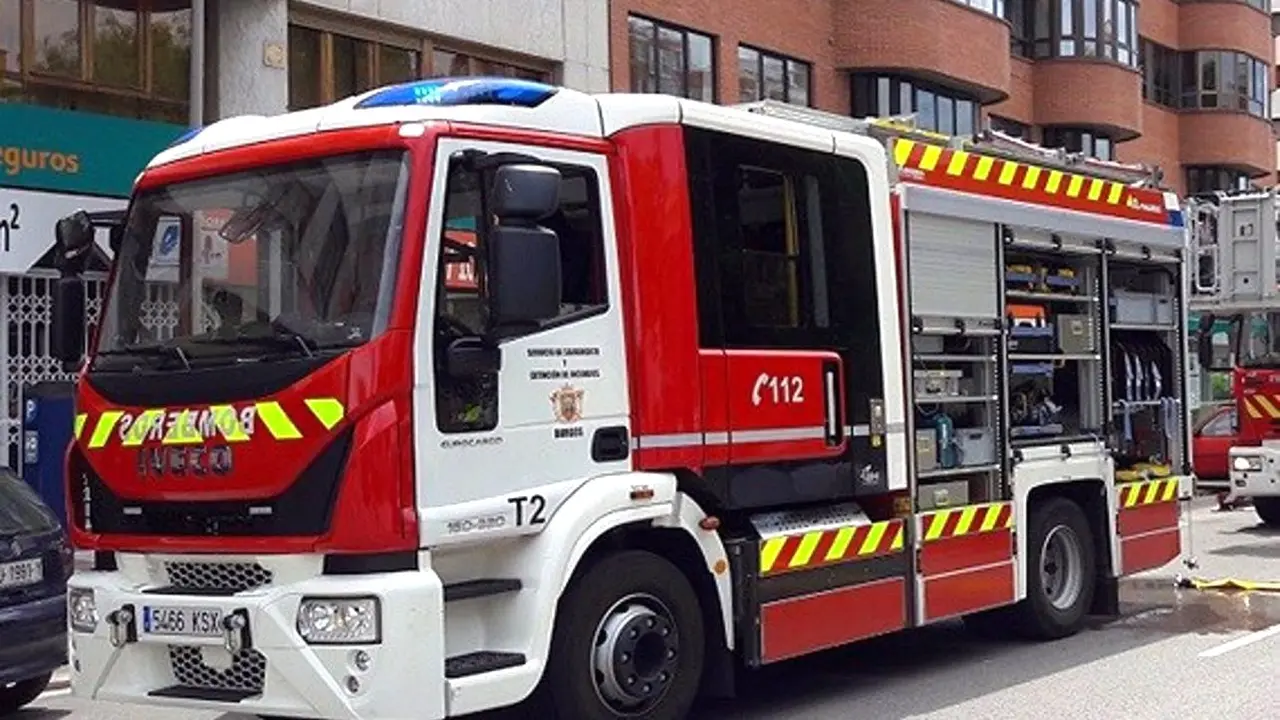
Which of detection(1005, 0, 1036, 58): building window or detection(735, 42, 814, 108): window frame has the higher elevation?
detection(1005, 0, 1036, 58): building window

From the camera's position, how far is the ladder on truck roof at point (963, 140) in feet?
28.6

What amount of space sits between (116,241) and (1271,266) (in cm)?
A: 1187

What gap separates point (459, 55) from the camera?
1894 centimetres

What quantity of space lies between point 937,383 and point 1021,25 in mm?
25881

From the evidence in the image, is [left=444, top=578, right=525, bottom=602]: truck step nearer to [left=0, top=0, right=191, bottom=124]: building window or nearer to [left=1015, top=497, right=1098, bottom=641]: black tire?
[left=1015, top=497, right=1098, bottom=641]: black tire

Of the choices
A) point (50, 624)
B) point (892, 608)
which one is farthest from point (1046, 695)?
point (50, 624)

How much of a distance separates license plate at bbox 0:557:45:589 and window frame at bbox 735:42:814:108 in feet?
54.6

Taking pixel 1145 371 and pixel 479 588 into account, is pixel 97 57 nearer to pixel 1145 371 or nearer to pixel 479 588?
pixel 1145 371

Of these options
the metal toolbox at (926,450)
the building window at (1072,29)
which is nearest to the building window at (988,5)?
the building window at (1072,29)

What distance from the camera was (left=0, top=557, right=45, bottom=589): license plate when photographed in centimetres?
809

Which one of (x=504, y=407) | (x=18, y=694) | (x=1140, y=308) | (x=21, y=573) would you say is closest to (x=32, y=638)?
(x=21, y=573)

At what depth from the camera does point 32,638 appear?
809 centimetres

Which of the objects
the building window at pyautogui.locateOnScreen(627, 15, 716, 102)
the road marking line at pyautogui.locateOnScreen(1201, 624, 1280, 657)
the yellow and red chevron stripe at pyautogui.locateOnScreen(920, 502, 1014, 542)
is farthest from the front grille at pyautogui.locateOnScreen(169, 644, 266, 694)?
the building window at pyautogui.locateOnScreen(627, 15, 716, 102)

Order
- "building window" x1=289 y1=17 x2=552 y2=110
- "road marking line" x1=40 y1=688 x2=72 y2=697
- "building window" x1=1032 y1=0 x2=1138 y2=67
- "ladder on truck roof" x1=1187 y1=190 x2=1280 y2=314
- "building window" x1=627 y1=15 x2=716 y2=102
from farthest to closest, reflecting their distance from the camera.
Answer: "building window" x1=1032 y1=0 x2=1138 y2=67 < "building window" x1=627 y1=15 x2=716 y2=102 < "building window" x1=289 y1=17 x2=552 y2=110 < "ladder on truck roof" x1=1187 y1=190 x2=1280 y2=314 < "road marking line" x1=40 y1=688 x2=72 y2=697
